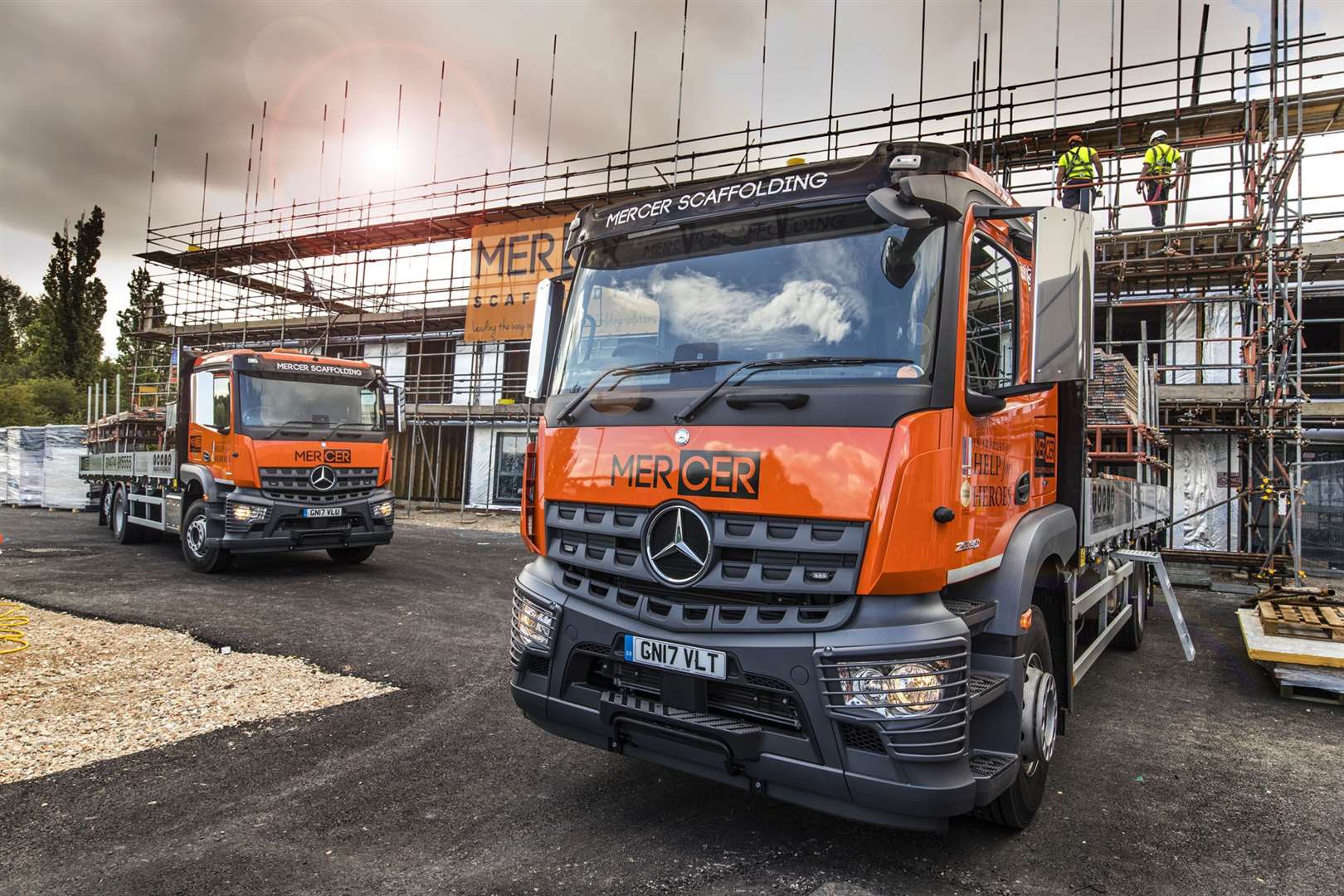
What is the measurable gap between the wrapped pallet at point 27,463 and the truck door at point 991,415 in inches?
1084

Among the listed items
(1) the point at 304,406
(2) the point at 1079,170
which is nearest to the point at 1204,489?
(2) the point at 1079,170

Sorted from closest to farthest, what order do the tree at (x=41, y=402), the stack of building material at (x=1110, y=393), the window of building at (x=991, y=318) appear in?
1. the window of building at (x=991, y=318)
2. the stack of building material at (x=1110, y=393)
3. the tree at (x=41, y=402)

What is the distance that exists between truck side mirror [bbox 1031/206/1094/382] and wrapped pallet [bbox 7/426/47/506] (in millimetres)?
27814

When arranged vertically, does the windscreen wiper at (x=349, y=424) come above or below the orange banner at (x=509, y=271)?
below

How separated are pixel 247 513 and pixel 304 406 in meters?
1.54

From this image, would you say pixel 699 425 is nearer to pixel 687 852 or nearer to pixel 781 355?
pixel 781 355

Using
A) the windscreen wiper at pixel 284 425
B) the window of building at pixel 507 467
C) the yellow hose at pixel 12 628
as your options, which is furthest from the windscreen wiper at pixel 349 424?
the window of building at pixel 507 467

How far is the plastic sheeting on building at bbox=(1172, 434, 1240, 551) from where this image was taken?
1404cm

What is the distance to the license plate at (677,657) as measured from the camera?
9.75 feet

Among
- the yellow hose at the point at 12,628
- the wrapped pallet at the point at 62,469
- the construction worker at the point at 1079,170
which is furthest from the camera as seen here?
the wrapped pallet at the point at 62,469

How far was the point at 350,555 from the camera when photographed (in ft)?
37.9

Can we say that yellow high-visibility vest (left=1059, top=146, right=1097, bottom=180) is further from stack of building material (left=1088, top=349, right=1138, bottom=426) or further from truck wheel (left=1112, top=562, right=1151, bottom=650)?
truck wheel (left=1112, top=562, right=1151, bottom=650)

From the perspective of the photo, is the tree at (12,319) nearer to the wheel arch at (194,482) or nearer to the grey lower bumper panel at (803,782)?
the wheel arch at (194,482)

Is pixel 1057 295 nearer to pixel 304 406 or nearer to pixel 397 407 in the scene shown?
pixel 304 406
